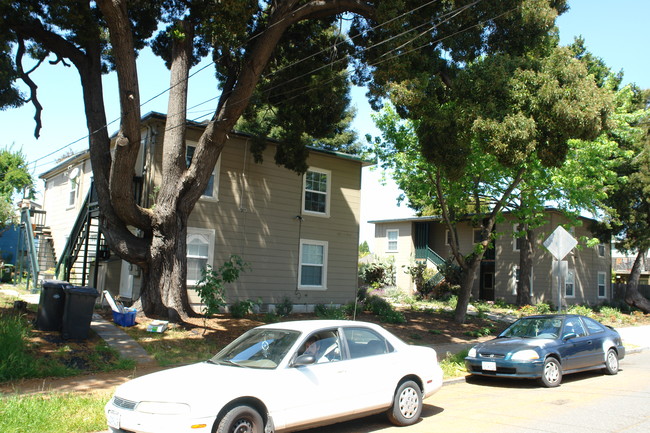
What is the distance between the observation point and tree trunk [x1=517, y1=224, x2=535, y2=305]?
2708cm

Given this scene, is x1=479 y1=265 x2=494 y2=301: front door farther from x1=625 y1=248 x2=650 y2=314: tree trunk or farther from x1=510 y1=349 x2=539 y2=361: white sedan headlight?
x1=510 y1=349 x2=539 y2=361: white sedan headlight

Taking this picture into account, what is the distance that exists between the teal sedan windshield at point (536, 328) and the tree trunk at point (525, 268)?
1667cm

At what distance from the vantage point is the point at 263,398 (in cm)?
553

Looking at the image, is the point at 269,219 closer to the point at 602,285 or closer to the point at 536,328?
the point at 536,328

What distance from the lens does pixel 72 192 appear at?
22.1 m

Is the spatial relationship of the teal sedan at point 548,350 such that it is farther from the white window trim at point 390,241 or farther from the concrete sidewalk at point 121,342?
the white window trim at point 390,241

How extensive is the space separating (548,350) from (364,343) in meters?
4.87

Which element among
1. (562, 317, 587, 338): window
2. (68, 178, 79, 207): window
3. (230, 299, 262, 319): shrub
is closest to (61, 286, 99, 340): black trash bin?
(230, 299, 262, 319): shrub

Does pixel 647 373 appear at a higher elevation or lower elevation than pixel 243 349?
lower

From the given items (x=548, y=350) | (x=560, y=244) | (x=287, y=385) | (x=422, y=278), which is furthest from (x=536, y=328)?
(x=422, y=278)

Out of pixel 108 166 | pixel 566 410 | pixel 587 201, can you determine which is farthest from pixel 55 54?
pixel 587 201

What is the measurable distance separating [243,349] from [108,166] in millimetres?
8973

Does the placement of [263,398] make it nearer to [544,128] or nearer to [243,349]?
[243,349]

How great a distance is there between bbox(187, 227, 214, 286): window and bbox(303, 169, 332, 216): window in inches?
154
